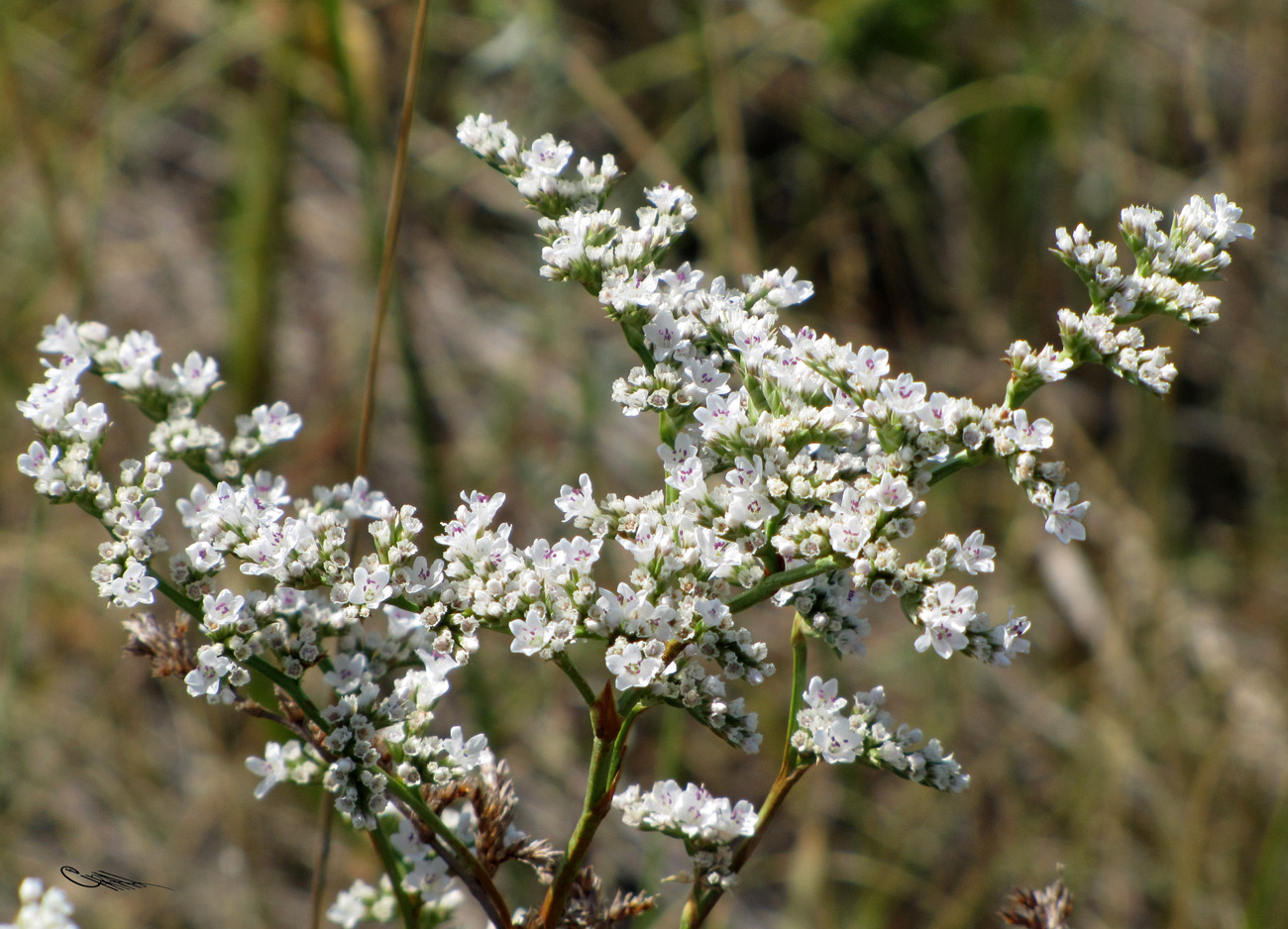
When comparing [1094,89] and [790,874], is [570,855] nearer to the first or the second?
[790,874]

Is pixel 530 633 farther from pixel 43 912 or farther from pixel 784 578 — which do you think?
pixel 43 912

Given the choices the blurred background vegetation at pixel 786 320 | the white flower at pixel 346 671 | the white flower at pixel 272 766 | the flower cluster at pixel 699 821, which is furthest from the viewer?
the blurred background vegetation at pixel 786 320

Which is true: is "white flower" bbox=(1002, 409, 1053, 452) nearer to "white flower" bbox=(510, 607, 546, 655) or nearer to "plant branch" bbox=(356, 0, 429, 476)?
"white flower" bbox=(510, 607, 546, 655)

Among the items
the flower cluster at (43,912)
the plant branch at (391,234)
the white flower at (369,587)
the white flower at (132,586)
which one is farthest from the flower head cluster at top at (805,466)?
the plant branch at (391,234)

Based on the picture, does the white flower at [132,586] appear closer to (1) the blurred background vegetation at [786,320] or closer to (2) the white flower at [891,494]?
(2) the white flower at [891,494]

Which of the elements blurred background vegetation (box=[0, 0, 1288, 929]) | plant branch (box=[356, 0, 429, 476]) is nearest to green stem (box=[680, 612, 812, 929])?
plant branch (box=[356, 0, 429, 476])

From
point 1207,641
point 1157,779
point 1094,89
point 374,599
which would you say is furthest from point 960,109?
point 374,599
